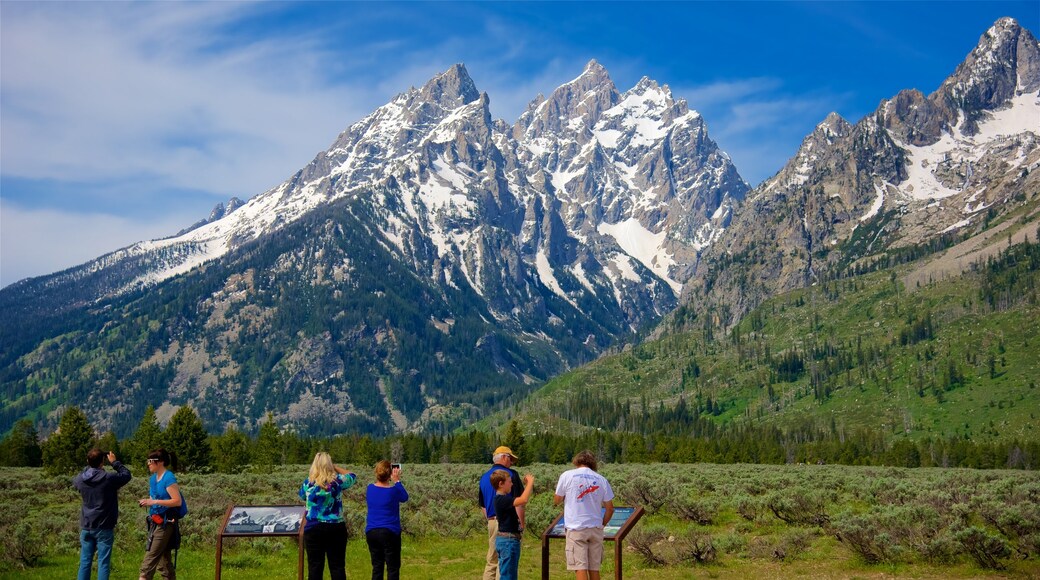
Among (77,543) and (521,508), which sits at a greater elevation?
(521,508)

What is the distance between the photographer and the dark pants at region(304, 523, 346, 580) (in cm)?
1966

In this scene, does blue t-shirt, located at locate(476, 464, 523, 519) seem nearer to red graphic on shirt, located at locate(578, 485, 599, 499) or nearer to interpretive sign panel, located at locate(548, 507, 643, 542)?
interpretive sign panel, located at locate(548, 507, 643, 542)

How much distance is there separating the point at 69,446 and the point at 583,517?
251ft

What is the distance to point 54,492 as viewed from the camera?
56.5 metres

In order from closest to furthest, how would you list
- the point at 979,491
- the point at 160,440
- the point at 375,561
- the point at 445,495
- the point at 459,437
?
the point at 375,561, the point at 979,491, the point at 445,495, the point at 160,440, the point at 459,437

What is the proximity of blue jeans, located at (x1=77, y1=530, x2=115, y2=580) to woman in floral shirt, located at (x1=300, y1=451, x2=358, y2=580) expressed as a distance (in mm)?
6275

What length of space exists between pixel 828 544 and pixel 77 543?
30.6 metres

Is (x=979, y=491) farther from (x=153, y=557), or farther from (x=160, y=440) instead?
(x=160, y=440)

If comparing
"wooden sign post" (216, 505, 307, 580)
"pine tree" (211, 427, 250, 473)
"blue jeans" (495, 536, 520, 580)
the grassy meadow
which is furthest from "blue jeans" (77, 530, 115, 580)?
"pine tree" (211, 427, 250, 473)

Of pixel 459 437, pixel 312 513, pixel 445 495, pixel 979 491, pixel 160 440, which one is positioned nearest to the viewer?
pixel 312 513

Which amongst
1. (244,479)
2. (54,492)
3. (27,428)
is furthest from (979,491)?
(27,428)

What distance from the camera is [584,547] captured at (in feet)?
64.5

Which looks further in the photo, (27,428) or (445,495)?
(27,428)

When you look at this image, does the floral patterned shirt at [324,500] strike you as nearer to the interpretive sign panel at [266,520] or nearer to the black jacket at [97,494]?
the interpretive sign panel at [266,520]
